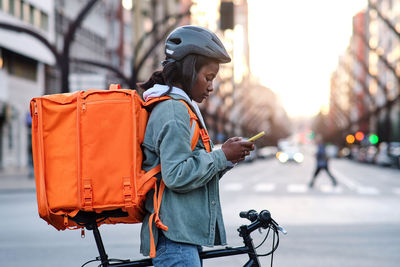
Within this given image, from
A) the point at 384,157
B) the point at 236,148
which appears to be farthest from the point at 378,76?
the point at 236,148

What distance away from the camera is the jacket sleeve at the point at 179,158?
2.66 meters

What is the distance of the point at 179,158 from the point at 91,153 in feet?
1.14

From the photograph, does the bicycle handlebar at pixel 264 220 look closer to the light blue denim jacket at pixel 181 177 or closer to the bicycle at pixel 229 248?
the bicycle at pixel 229 248

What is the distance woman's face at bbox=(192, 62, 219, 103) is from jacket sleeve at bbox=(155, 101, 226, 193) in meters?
0.20

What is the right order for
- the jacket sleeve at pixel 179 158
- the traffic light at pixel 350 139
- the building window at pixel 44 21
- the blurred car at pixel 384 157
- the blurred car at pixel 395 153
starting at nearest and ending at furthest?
the jacket sleeve at pixel 179 158 → the building window at pixel 44 21 → the blurred car at pixel 395 153 → the blurred car at pixel 384 157 → the traffic light at pixel 350 139

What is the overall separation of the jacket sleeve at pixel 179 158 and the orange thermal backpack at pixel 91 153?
0.34 ft

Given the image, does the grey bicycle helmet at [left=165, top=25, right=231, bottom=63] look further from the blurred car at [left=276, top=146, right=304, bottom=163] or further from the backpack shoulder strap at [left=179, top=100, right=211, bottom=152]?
the blurred car at [left=276, top=146, right=304, bottom=163]

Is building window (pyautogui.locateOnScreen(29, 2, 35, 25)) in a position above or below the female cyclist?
above

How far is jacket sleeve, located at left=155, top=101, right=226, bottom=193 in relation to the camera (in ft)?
8.73

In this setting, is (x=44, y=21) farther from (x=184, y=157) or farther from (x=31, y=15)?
(x=184, y=157)

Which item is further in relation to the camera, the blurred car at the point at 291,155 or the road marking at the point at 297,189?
the blurred car at the point at 291,155

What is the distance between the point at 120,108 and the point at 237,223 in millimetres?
9483

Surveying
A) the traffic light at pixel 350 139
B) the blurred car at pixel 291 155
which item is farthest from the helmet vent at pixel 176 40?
the traffic light at pixel 350 139

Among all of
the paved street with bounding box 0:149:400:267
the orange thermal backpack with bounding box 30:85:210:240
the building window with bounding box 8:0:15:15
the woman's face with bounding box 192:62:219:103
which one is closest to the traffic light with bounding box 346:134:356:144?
the building window with bounding box 8:0:15:15
